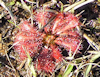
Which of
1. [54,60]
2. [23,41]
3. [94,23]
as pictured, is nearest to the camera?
[23,41]

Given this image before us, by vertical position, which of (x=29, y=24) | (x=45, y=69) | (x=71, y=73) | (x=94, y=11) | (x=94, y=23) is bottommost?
(x=71, y=73)

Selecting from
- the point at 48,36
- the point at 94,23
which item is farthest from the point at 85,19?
the point at 48,36

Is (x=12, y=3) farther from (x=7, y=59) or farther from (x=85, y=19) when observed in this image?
(x=85, y=19)

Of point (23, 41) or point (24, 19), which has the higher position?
point (24, 19)

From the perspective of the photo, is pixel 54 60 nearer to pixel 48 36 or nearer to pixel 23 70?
pixel 48 36

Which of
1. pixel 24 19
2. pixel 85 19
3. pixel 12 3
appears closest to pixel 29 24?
pixel 24 19

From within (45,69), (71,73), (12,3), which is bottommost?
(71,73)

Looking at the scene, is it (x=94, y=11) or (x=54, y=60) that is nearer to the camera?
(x=54, y=60)

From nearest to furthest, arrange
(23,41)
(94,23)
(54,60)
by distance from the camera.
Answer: (23,41), (54,60), (94,23)

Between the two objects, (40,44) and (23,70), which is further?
(23,70)
